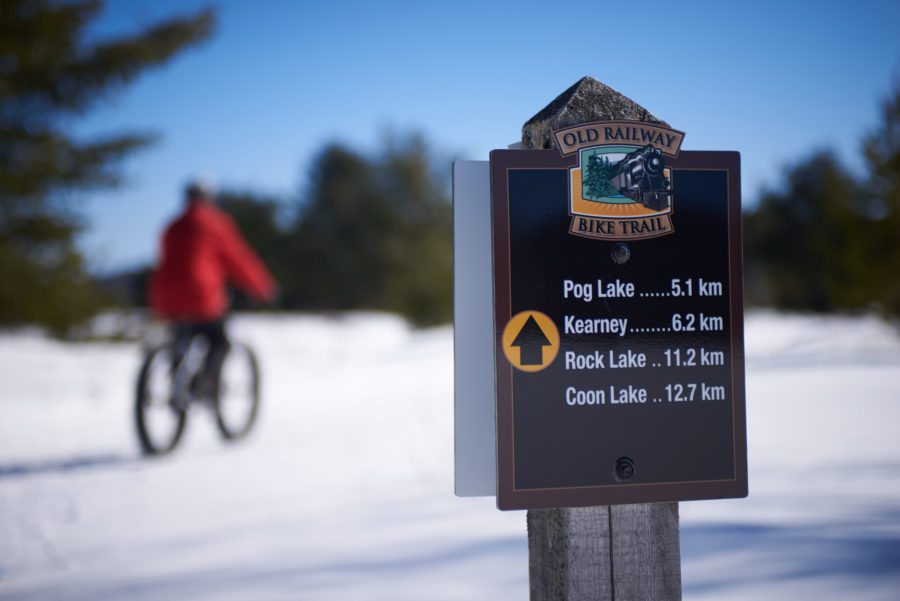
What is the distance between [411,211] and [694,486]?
31.6m

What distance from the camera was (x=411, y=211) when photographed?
32594 millimetres

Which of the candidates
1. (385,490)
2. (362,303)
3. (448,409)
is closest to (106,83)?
(448,409)

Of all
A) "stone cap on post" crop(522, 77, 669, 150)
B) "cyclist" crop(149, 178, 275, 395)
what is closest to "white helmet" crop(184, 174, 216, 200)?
"cyclist" crop(149, 178, 275, 395)

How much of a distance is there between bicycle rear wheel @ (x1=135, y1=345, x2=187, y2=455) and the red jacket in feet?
1.13

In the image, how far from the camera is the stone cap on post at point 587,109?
143 centimetres

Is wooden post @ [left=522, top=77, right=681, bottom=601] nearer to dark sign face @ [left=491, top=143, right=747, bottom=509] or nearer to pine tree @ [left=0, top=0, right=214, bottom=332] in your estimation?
dark sign face @ [left=491, top=143, right=747, bottom=509]

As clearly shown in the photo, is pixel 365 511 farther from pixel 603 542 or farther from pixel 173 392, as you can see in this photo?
pixel 173 392

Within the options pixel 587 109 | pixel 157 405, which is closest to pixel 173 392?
pixel 157 405

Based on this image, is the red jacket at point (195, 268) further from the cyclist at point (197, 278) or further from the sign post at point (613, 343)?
the sign post at point (613, 343)

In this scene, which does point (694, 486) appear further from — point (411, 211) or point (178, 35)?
point (411, 211)

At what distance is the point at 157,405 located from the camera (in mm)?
4629

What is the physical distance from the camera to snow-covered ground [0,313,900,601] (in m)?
2.14

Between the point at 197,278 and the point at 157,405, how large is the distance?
958 mm

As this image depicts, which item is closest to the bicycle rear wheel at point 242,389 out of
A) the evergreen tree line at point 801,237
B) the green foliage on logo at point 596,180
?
the green foliage on logo at point 596,180
